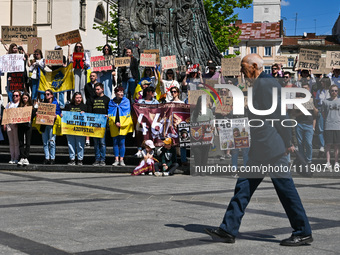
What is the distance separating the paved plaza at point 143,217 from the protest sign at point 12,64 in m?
4.90

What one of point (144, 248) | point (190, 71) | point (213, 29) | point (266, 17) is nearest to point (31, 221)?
point (144, 248)

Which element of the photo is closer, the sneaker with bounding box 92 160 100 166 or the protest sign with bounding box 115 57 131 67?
the sneaker with bounding box 92 160 100 166

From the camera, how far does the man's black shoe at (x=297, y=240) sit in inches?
227

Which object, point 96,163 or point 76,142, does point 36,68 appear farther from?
point 96,163

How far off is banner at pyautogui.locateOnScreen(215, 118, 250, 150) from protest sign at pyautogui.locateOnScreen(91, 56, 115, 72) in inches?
167

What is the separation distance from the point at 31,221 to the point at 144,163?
665cm

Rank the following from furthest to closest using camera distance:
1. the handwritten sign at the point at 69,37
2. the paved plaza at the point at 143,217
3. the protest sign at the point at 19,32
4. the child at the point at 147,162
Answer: the protest sign at the point at 19,32
the handwritten sign at the point at 69,37
the child at the point at 147,162
the paved plaza at the point at 143,217

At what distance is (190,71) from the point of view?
16.1m

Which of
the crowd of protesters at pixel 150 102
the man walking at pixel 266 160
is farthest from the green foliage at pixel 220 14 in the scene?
the man walking at pixel 266 160

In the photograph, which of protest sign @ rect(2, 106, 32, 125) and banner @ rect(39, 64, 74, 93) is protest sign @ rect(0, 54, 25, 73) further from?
protest sign @ rect(2, 106, 32, 125)

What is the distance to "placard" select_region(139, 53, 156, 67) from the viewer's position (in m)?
16.4

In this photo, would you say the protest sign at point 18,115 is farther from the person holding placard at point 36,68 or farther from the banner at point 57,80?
the banner at point 57,80

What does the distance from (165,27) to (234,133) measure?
9.16 m

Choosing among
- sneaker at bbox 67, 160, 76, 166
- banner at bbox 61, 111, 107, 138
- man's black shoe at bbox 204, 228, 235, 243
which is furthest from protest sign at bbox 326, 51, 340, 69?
man's black shoe at bbox 204, 228, 235, 243
